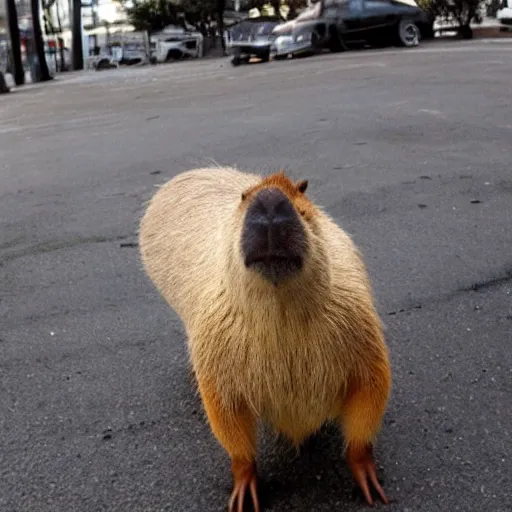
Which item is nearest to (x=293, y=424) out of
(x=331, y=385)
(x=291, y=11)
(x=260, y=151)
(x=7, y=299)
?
(x=331, y=385)

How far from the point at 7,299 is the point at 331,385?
279cm

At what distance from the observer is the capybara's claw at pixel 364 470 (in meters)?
2.56

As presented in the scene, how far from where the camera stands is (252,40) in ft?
84.0

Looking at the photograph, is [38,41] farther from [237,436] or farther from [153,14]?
[237,436]

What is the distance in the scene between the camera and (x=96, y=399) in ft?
10.9

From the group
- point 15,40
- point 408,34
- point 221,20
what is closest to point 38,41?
point 15,40

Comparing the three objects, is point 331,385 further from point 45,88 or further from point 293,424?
point 45,88

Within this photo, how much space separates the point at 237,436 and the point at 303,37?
21.8 metres

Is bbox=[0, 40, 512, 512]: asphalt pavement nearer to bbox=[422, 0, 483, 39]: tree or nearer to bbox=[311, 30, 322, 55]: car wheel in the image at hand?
bbox=[311, 30, 322, 55]: car wheel

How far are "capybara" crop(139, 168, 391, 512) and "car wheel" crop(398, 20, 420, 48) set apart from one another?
21384 millimetres

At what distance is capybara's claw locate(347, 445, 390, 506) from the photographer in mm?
2559

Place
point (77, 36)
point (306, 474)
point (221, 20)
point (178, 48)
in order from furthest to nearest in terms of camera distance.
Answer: point (178, 48) < point (221, 20) < point (77, 36) < point (306, 474)

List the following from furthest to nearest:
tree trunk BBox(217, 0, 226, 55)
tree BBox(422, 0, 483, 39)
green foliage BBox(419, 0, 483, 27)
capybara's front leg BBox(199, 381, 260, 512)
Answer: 1. tree trunk BBox(217, 0, 226, 55)
2. green foliage BBox(419, 0, 483, 27)
3. tree BBox(422, 0, 483, 39)
4. capybara's front leg BBox(199, 381, 260, 512)

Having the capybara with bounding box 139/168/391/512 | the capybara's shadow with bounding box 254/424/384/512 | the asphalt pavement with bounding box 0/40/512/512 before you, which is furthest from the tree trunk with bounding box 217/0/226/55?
the capybara with bounding box 139/168/391/512
